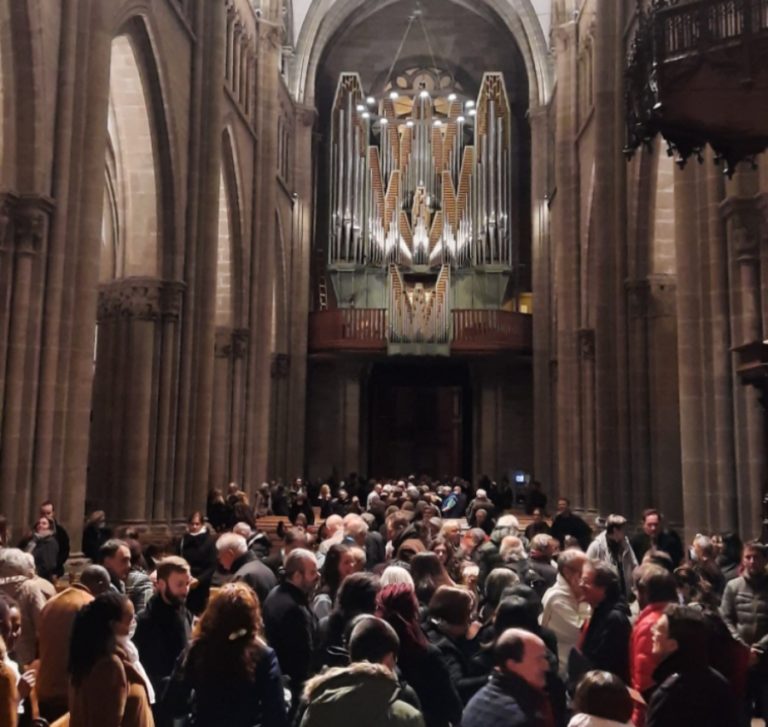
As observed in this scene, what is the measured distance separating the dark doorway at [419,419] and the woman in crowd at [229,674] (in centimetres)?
2694

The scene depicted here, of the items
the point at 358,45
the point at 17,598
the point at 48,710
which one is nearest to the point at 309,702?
the point at 48,710

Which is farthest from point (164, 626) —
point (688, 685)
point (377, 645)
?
point (688, 685)

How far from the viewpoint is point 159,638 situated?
4.57 metres

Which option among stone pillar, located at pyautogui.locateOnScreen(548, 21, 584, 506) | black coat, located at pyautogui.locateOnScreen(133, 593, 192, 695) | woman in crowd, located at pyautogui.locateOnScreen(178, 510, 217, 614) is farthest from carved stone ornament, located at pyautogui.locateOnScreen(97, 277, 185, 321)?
black coat, located at pyautogui.locateOnScreen(133, 593, 192, 695)

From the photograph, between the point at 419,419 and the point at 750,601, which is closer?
the point at 750,601

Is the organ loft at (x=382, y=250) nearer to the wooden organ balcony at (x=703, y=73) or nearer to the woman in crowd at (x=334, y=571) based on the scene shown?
the wooden organ balcony at (x=703, y=73)

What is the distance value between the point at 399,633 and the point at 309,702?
1093mm

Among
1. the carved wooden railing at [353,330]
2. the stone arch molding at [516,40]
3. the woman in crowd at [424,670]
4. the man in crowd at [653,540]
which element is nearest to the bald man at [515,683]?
the woman in crowd at [424,670]

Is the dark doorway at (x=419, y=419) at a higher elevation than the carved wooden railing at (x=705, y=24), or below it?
below

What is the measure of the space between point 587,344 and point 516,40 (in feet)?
41.5

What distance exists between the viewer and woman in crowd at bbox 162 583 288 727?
356 centimetres

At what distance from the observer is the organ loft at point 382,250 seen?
11.0 m

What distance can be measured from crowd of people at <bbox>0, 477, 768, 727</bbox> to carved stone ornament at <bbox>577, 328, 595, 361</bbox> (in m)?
13.8

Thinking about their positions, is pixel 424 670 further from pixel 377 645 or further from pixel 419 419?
pixel 419 419
